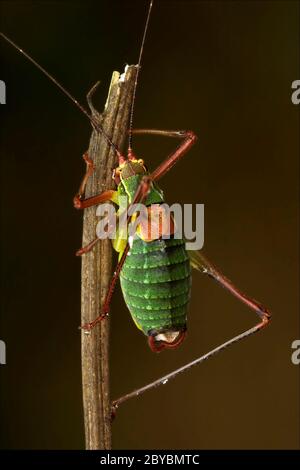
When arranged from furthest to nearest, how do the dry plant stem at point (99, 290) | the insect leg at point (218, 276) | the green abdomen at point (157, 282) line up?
the insect leg at point (218, 276) < the green abdomen at point (157, 282) < the dry plant stem at point (99, 290)

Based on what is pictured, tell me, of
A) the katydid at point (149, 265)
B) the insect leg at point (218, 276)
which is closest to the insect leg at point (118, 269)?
the katydid at point (149, 265)

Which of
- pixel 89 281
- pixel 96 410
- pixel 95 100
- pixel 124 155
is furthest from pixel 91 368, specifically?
pixel 95 100

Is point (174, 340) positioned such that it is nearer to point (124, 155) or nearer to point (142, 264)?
point (142, 264)

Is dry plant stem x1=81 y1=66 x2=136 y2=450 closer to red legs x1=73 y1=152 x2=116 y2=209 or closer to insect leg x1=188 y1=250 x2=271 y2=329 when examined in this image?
red legs x1=73 y1=152 x2=116 y2=209

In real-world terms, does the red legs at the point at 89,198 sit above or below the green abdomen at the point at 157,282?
above

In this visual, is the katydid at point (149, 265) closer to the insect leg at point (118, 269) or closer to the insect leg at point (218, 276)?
the insect leg at point (118, 269)
